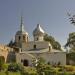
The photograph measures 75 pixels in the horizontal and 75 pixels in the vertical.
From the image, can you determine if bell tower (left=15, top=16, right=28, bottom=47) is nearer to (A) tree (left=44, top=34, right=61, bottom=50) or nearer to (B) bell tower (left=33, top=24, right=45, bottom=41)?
(B) bell tower (left=33, top=24, right=45, bottom=41)

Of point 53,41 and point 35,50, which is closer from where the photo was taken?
point 35,50

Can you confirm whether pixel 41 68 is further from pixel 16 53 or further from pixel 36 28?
pixel 36 28

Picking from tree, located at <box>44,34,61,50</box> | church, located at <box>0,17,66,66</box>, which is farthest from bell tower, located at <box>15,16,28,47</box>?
tree, located at <box>44,34,61,50</box>

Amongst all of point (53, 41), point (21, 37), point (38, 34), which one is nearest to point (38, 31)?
point (38, 34)

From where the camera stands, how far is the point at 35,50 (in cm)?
6881

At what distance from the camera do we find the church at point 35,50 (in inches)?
2500

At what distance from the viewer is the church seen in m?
63.5

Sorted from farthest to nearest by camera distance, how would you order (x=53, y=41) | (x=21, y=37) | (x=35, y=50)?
1. (x=53, y=41)
2. (x=21, y=37)
3. (x=35, y=50)

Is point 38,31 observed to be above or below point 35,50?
above

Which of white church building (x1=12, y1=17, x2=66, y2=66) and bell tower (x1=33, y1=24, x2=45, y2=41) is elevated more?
bell tower (x1=33, y1=24, x2=45, y2=41)

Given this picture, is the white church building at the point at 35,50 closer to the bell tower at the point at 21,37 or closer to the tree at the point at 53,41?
the bell tower at the point at 21,37

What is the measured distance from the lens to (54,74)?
3903 centimetres

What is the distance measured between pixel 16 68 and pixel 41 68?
6.69m

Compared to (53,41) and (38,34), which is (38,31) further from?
(53,41)
